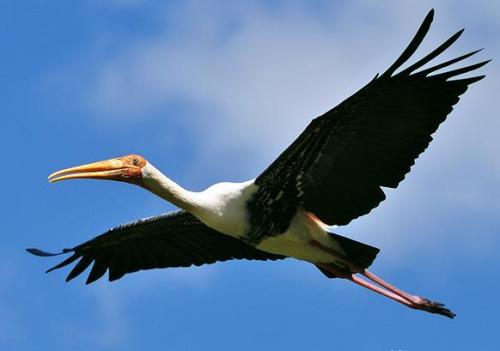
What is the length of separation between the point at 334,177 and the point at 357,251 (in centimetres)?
125

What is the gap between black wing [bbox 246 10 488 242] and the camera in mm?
15312

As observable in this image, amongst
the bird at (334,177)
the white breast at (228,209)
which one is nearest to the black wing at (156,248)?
the bird at (334,177)

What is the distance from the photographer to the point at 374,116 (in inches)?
615

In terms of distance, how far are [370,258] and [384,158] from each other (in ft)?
5.63

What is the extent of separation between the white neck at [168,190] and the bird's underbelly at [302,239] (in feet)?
3.92

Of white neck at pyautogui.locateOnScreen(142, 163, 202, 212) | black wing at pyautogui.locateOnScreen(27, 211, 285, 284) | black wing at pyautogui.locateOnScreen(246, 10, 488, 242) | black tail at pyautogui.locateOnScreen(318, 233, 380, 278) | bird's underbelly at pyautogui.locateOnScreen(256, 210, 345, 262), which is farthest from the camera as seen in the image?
black wing at pyautogui.locateOnScreen(27, 211, 285, 284)

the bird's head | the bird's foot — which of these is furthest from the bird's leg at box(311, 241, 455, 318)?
the bird's head

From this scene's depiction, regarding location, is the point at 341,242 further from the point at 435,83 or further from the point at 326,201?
the point at 435,83

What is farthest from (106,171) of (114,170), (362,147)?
(362,147)

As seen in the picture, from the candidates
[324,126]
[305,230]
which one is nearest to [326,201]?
[305,230]

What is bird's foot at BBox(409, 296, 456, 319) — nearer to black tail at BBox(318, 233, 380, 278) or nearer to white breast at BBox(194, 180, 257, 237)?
black tail at BBox(318, 233, 380, 278)

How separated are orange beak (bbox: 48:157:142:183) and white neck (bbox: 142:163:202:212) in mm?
158

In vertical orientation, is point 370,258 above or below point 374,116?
below

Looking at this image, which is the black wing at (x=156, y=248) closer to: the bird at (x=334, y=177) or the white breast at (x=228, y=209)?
the bird at (x=334, y=177)
